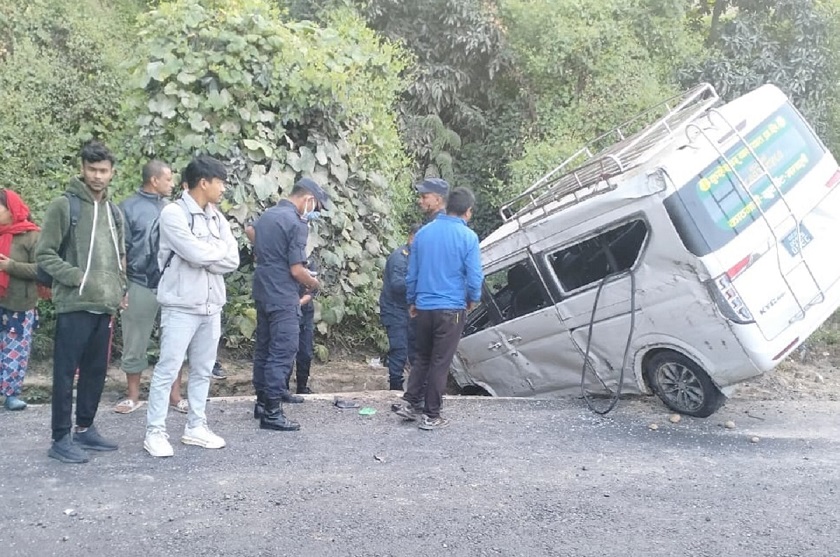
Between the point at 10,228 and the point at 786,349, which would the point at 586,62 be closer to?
the point at 786,349

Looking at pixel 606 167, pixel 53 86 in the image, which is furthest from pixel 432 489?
pixel 53 86

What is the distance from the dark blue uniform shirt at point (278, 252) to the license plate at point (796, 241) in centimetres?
370

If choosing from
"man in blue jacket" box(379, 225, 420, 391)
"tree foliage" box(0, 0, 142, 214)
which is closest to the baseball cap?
"man in blue jacket" box(379, 225, 420, 391)

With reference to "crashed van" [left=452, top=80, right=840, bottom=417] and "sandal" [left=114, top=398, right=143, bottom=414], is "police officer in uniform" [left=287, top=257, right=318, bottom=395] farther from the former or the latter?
"crashed van" [left=452, top=80, right=840, bottom=417]

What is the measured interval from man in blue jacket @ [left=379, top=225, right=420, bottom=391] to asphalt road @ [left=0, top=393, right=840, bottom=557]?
1.38 meters

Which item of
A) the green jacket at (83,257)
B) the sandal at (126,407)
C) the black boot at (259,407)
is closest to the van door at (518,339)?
the black boot at (259,407)

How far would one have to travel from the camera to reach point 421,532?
4254 mm

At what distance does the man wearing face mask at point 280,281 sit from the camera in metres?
5.68

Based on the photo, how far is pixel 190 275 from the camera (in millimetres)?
4938

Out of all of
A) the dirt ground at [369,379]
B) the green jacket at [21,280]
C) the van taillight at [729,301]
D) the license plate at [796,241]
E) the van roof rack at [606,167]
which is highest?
the van roof rack at [606,167]

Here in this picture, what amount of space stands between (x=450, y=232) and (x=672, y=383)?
7.24 ft

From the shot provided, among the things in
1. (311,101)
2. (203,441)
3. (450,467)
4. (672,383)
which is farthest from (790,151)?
(203,441)

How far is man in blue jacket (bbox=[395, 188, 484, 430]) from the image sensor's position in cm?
598

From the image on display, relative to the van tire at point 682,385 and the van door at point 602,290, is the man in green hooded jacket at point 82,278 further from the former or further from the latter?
the van tire at point 682,385
